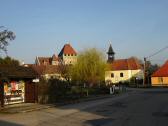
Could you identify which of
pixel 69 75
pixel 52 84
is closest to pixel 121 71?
pixel 69 75

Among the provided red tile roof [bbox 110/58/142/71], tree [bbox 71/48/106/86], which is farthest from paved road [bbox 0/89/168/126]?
red tile roof [bbox 110/58/142/71]

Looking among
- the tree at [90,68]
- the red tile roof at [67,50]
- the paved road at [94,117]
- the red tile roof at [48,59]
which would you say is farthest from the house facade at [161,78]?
the red tile roof at [67,50]

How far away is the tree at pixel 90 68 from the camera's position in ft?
217

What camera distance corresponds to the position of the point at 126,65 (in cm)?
11312

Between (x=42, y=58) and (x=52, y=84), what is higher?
(x=42, y=58)

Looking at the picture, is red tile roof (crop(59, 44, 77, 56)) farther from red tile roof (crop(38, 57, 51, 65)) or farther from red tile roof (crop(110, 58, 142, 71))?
red tile roof (crop(110, 58, 142, 71))

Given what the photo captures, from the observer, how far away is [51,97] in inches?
1508

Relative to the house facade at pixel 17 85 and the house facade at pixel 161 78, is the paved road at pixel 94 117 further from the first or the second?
the house facade at pixel 161 78

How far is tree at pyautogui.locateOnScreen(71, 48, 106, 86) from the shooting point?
66.1m

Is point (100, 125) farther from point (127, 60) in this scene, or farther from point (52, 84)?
point (127, 60)

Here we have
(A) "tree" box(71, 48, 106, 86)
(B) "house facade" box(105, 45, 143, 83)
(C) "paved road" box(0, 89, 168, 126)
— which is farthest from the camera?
(B) "house facade" box(105, 45, 143, 83)

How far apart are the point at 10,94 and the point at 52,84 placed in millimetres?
6915

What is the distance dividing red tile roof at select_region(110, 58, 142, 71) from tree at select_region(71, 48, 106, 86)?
140 ft

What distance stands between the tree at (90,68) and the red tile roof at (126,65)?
42.6 meters
